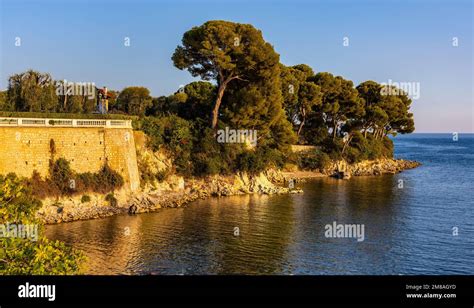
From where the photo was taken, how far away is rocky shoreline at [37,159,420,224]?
103ft

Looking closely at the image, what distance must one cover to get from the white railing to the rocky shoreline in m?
5.50

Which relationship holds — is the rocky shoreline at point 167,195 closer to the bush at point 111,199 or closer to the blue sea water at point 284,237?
the bush at point 111,199

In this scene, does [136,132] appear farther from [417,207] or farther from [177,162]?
[417,207]

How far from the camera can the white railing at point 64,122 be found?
31.3 meters

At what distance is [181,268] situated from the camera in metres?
21.6

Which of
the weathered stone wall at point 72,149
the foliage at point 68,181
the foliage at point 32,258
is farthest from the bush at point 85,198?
the foliage at point 32,258

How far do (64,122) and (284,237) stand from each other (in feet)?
60.9

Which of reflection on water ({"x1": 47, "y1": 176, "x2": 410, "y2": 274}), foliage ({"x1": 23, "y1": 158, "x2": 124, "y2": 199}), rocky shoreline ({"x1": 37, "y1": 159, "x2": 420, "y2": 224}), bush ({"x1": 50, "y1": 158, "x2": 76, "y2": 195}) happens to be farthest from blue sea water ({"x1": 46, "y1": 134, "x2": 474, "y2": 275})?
bush ({"x1": 50, "y1": 158, "x2": 76, "y2": 195})

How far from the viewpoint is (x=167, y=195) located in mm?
38938

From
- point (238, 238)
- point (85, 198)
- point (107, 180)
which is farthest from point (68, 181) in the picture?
point (238, 238)

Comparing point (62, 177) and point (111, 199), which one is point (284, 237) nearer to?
point (111, 199)

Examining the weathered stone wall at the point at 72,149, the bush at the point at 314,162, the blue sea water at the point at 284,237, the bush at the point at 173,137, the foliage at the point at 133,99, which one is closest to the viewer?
the blue sea water at the point at 284,237

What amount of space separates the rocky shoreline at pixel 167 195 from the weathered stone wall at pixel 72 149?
1.89 m
